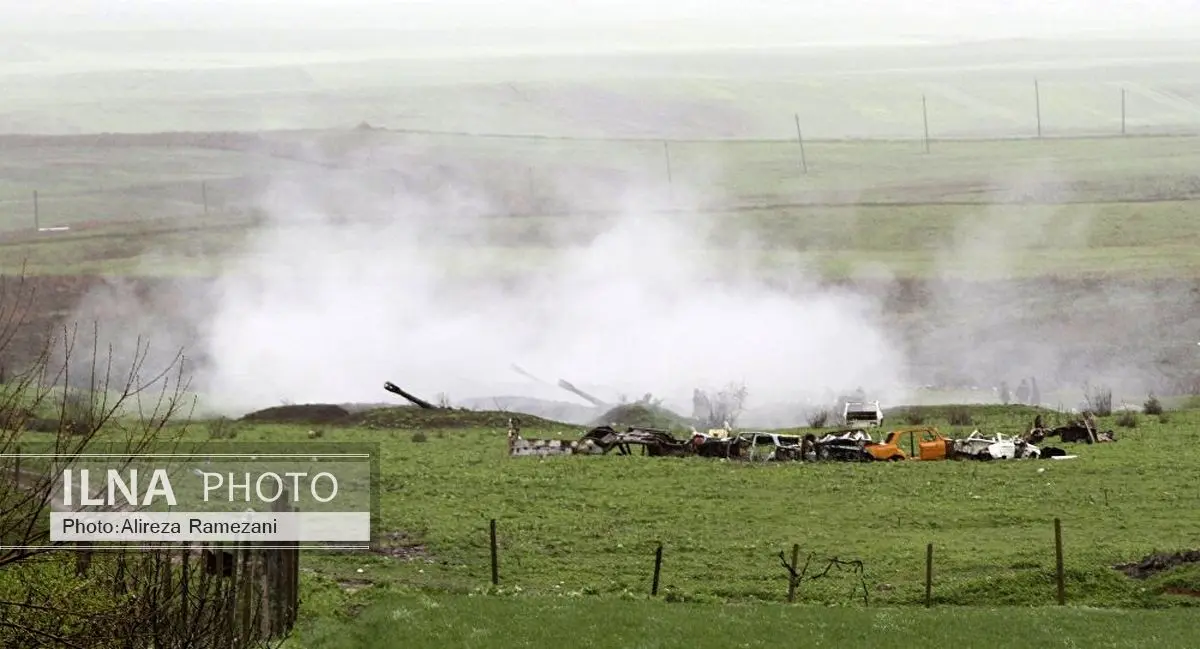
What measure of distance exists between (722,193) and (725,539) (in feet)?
300

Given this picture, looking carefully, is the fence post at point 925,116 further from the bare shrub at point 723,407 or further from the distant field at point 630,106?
the bare shrub at point 723,407

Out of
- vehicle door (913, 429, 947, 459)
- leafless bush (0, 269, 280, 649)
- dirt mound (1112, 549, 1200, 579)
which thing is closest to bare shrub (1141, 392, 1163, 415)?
vehicle door (913, 429, 947, 459)

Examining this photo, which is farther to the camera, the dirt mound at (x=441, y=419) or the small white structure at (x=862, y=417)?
the dirt mound at (x=441, y=419)

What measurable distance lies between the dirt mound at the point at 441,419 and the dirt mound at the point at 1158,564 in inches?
1058

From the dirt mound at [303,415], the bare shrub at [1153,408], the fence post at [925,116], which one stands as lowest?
the bare shrub at [1153,408]

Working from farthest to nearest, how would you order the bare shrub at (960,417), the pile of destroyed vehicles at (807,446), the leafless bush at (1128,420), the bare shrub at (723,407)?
the bare shrub at (723,407) → the bare shrub at (960,417) → the leafless bush at (1128,420) → the pile of destroyed vehicles at (807,446)

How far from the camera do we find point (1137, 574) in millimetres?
26641

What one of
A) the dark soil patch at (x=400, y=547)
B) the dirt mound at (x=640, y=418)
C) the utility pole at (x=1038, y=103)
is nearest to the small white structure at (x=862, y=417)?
the dirt mound at (x=640, y=418)

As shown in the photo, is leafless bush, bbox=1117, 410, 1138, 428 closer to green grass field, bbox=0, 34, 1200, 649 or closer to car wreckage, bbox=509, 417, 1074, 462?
green grass field, bbox=0, 34, 1200, 649

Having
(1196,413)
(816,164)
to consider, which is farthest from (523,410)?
(816,164)

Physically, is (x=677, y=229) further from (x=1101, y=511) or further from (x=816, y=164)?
(x=1101, y=511)

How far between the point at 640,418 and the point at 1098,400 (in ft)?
48.2

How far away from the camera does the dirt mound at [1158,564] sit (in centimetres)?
2659

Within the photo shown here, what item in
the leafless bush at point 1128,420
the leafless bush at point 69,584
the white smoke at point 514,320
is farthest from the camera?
the white smoke at point 514,320
